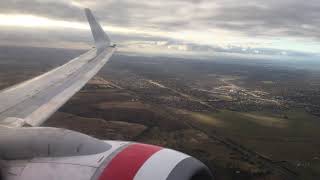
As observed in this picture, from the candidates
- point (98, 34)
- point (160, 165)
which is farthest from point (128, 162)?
point (98, 34)

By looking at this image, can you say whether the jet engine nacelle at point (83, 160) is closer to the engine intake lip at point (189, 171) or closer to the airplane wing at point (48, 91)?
the engine intake lip at point (189, 171)

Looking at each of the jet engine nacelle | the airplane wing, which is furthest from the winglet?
the jet engine nacelle

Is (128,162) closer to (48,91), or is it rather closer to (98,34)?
(48,91)

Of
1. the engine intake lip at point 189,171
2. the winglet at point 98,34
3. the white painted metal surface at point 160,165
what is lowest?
the engine intake lip at point 189,171

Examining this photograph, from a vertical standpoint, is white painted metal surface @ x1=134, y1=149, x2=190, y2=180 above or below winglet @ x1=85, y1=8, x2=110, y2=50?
below

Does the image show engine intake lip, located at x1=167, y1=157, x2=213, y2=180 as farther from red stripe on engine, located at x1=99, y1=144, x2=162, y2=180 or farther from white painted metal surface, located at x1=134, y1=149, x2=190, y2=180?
red stripe on engine, located at x1=99, y1=144, x2=162, y2=180

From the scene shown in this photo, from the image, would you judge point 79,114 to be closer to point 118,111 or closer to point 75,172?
point 118,111

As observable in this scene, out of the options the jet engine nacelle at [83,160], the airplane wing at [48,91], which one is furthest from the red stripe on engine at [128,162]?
the airplane wing at [48,91]

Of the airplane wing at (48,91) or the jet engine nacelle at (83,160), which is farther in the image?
the airplane wing at (48,91)
